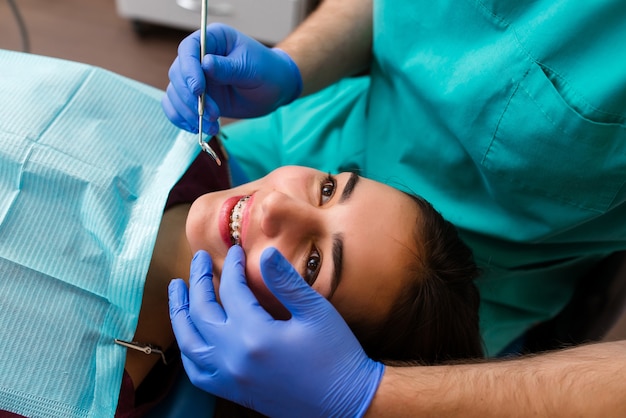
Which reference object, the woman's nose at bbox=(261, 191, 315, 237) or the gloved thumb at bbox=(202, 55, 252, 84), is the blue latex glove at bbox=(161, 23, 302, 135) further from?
the woman's nose at bbox=(261, 191, 315, 237)

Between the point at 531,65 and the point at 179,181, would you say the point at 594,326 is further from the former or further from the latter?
the point at 179,181

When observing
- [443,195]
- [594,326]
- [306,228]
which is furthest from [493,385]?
[594,326]

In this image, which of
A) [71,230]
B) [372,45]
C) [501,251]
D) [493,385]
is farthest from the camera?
[372,45]

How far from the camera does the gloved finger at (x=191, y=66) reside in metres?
0.87

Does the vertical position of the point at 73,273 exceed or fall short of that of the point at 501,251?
it falls short

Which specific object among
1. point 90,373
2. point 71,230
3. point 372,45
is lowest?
point 90,373

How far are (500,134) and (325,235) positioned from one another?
0.35 metres

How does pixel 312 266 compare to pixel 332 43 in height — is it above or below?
below

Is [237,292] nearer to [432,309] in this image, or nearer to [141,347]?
[141,347]

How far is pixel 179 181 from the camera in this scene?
983 mm

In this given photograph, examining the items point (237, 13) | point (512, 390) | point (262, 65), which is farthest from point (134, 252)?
point (237, 13)

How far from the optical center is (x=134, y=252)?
81cm

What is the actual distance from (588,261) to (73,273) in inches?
39.0

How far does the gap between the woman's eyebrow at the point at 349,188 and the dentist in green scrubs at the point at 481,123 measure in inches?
9.0
